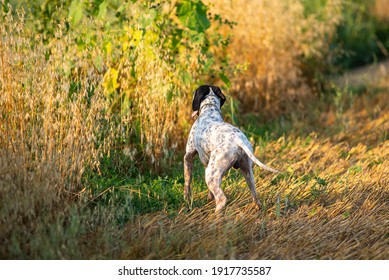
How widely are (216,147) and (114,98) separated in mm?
1392

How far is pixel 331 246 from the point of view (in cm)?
366

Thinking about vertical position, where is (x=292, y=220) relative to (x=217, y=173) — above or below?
below

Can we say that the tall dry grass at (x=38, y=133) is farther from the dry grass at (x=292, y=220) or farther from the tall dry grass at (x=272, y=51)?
the tall dry grass at (x=272, y=51)

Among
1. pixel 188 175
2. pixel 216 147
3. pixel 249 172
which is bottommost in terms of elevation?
pixel 188 175

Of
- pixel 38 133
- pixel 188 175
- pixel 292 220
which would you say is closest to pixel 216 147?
pixel 188 175

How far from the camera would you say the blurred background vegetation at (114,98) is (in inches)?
145

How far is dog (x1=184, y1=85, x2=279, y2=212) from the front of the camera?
3922 mm

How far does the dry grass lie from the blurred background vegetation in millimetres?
286

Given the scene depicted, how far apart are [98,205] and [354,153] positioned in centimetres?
278

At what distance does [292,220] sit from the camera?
3955 millimetres

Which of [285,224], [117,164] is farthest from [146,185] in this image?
[285,224]

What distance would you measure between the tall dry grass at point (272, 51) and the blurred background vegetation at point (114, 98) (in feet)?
0.05

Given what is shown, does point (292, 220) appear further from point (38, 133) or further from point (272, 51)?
point (272, 51)

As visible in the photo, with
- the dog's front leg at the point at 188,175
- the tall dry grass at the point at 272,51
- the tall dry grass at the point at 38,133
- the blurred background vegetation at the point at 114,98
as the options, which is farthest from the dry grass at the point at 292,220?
the tall dry grass at the point at 272,51
